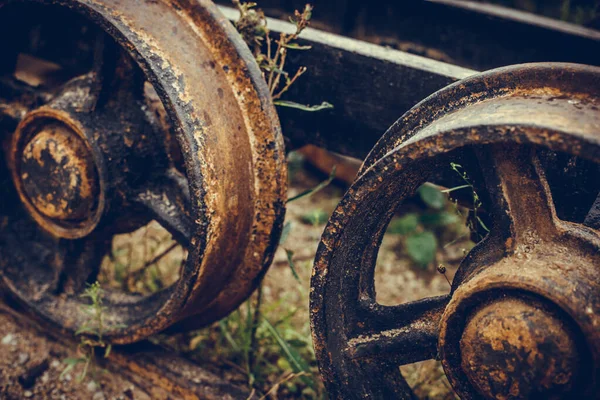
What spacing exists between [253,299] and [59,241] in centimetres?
87

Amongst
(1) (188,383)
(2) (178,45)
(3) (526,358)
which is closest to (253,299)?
(1) (188,383)

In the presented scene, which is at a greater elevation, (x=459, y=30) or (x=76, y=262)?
(x=459, y=30)

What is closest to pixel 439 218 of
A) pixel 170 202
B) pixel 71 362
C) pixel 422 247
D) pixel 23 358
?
pixel 422 247

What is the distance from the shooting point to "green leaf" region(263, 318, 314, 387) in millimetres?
1894

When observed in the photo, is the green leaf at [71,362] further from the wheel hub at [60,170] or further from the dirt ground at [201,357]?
the wheel hub at [60,170]

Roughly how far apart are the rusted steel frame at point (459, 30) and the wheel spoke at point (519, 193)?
1249 millimetres

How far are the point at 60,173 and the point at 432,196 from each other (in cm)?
220

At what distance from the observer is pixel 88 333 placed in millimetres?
1802

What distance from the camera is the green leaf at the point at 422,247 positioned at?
9.38 feet

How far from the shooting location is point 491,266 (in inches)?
46.4

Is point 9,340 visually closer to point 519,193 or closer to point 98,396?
point 98,396

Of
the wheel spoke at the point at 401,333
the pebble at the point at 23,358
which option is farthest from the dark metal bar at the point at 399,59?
the pebble at the point at 23,358

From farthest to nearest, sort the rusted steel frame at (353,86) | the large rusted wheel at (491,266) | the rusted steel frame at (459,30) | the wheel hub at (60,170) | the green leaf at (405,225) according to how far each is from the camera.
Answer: the green leaf at (405,225)
the rusted steel frame at (459,30)
the wheel hub at (60,170)
the rusted steel frame at (353,86)
the large rusted wheel at (491,266)

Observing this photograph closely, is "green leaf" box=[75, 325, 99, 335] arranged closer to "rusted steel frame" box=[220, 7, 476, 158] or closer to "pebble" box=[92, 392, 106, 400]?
"pebble" box=[92, 392, 106, 400]
